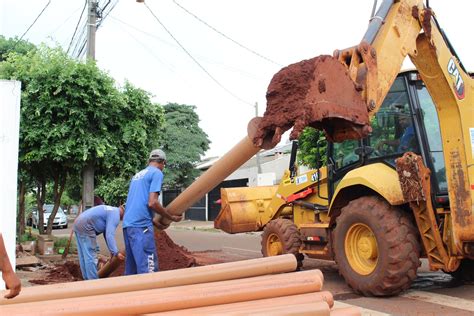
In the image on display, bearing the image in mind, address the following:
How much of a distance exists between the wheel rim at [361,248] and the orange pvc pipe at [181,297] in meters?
2.48

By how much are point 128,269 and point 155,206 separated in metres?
0.78

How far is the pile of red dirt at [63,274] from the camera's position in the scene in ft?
25.3

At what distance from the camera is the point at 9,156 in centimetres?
599

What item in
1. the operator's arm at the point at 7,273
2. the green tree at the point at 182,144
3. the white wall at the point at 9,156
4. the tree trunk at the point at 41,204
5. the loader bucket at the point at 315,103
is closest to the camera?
the operator's arm at the point at 7,273

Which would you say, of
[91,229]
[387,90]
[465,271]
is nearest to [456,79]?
[387,90]

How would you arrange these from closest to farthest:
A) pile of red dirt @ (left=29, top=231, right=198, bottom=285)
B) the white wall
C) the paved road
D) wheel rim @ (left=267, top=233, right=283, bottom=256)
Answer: the paved road → the white wall → pile of red dirt @ (left=29, top=231, right=198, bottom=285) → wheel rim @ (left=267, top=233, right=283, bottom=256)

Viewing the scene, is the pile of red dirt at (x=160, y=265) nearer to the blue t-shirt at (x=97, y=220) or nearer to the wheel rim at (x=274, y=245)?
the wheel rim at (x=274, y=245)

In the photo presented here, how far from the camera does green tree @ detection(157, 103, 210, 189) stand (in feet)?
92.9

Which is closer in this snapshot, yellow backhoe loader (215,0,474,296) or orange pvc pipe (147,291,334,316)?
orange pvc pipe (147,291,334,316)

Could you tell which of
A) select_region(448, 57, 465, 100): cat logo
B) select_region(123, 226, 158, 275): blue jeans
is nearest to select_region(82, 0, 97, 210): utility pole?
select_region(123, 226, 158, 275): blue jeans

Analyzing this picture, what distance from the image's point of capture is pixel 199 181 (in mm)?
4797

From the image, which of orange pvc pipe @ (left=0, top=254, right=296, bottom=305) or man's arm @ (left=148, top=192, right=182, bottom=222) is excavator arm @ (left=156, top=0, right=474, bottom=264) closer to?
man's arm @ (left=148, top=192, right=182, bottom=222)

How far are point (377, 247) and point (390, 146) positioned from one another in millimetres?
1355

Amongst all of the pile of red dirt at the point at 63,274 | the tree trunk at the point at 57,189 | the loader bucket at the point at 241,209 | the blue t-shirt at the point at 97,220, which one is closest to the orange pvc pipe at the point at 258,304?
the blue t-shirt at the point at 97,220
